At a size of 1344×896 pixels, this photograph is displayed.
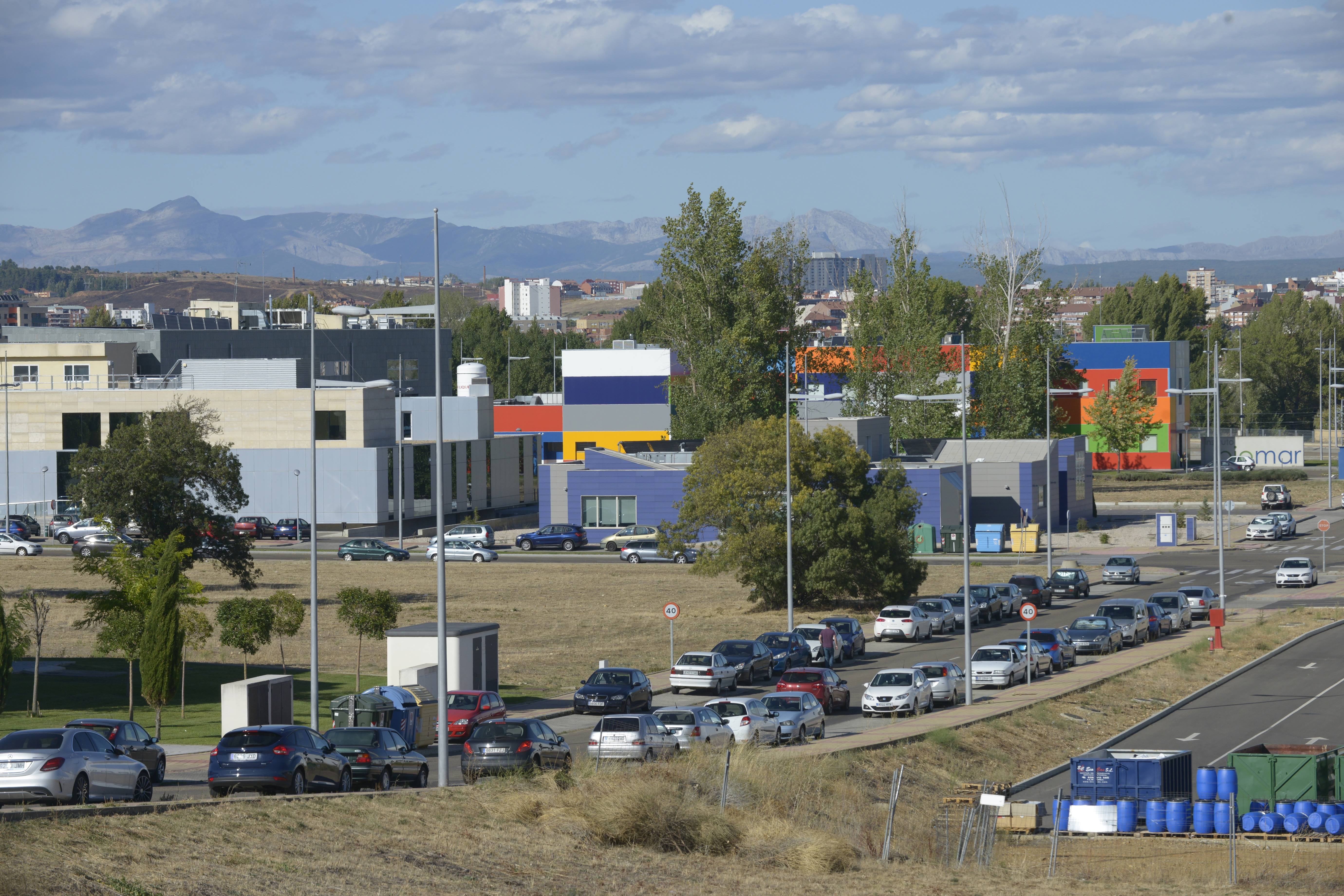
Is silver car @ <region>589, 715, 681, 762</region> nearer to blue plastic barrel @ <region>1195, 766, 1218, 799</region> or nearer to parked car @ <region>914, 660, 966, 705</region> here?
blue plastic barrel @ <region>1195, 766, 1218, 799</region>

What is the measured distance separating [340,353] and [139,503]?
6083 centimetres

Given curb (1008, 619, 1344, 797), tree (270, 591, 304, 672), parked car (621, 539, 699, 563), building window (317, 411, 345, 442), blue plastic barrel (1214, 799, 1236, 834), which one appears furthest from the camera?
building window (317, 411, 345, 442)

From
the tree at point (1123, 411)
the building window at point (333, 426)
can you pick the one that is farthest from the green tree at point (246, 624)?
the tree at point (1123, 411)

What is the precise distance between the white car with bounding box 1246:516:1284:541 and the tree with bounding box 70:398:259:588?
57120mm

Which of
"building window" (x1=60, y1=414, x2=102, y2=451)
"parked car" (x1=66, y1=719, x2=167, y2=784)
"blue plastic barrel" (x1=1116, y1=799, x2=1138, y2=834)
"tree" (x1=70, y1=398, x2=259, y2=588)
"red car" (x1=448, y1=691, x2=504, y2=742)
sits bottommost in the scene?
"blue plastic barrel" (x1=1116, y1=799, x2=1138, y2=834)

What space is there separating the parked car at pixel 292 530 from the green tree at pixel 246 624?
52081 millimetres

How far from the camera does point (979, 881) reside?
69.2 feet

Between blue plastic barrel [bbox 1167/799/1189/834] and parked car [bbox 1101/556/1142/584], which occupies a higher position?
parked car [bbox 1101/556/1142/584]

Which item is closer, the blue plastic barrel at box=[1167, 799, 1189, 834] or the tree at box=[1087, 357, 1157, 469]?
the blue plastic barrel at box=[1167, 799, 1189, 834]

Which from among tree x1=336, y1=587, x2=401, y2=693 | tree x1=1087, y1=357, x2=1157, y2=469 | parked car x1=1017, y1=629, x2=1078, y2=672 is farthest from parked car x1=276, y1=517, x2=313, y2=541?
tree x1=1087, y1=357, x2=1157, y2=469

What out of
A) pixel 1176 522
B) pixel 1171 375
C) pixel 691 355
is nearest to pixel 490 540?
pixel 691 355

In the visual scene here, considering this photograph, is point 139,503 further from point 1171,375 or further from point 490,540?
point 1171,375

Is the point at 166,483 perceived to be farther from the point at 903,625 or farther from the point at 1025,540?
the point at 1025,540

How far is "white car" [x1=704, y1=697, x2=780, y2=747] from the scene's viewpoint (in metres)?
31.1
